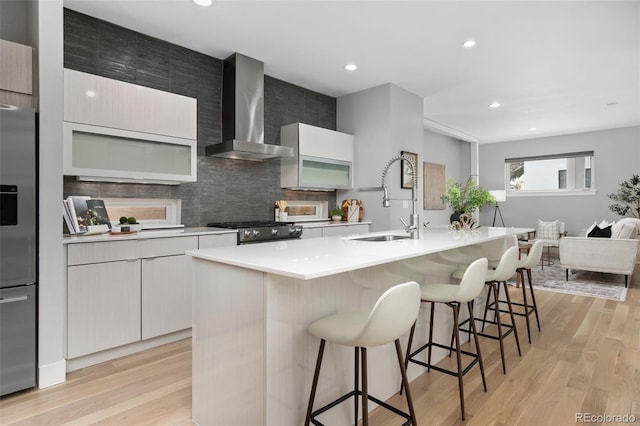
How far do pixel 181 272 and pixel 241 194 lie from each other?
4.28ft

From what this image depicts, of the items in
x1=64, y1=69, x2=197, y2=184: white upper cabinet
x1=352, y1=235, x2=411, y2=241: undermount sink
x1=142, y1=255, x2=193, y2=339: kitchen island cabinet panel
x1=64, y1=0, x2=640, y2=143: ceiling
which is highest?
x1=64, y1=0, x2=640, y2=143: ceiling

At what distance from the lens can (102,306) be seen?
2572mm

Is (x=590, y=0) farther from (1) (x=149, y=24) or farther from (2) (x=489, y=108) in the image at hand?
(1) (x=149, y=24)

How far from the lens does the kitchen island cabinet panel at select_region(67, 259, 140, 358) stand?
2453 mm

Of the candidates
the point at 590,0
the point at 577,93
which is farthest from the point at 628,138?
the point at 590,0

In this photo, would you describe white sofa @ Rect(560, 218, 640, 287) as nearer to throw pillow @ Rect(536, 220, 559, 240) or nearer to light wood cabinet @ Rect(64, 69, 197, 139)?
throw pillow @ Rect(536, 220, 559, 240)

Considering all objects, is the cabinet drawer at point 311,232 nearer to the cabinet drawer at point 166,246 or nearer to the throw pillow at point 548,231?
the cabinet drawer at point 166,246

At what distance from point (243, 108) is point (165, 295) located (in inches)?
80.0

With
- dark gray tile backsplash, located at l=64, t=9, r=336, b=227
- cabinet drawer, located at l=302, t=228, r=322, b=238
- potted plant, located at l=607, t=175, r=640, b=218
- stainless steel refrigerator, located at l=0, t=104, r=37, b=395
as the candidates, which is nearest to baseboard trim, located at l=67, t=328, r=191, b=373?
stainless steel refrigerator, located at l=0, t=104, r=37, b=395

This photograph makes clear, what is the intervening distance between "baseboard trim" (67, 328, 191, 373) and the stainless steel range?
95cm

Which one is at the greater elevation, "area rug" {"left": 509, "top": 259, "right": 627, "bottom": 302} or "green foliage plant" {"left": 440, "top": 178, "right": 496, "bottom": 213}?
"green foliage plant" {"left": 440, "top": 178, "right": 496, "bottom": 213}

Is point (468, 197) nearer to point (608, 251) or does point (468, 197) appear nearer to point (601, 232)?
point (608, 251)

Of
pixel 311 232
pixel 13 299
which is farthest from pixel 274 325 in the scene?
pixel 311 232

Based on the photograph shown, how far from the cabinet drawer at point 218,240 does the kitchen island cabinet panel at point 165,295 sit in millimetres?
198
